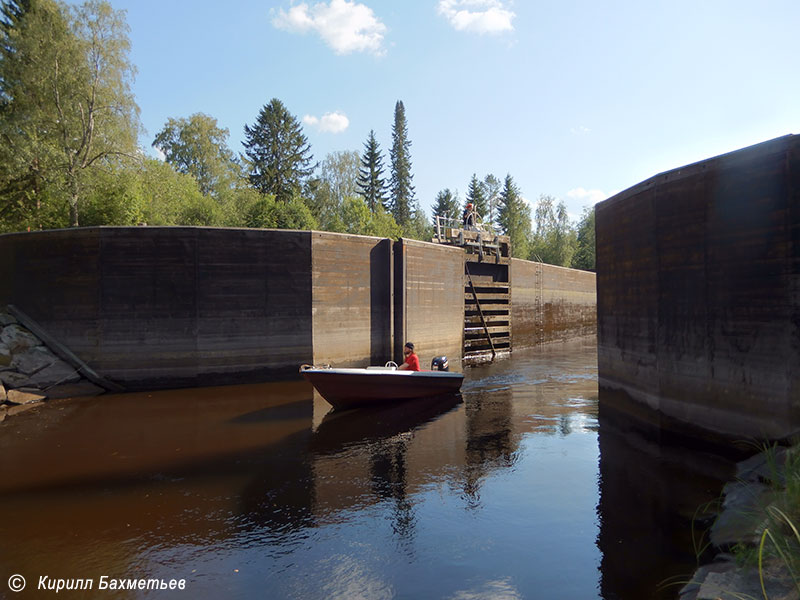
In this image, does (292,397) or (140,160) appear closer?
(292,397)

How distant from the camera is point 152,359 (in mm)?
13914

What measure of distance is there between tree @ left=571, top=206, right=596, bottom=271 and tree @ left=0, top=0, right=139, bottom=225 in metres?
44.6

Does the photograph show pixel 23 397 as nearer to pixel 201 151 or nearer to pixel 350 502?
pixel 350 502

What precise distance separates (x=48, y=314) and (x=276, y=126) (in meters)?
31.7

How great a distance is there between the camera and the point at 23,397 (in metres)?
12.6

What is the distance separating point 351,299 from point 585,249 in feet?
147

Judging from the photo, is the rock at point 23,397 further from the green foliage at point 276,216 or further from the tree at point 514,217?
the tree at point 514,217

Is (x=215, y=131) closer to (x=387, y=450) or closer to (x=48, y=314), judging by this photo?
(x=48, y=314)

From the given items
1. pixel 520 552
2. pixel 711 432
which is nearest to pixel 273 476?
pixel 520 552

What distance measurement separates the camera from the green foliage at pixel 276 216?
28312 mm

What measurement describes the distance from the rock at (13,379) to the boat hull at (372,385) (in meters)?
7.52

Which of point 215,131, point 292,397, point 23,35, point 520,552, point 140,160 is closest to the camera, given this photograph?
point 520,552

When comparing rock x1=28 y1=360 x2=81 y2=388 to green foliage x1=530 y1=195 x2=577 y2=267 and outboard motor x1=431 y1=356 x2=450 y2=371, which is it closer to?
outboard motor x1=431 y1=356 x2=450 y2=371

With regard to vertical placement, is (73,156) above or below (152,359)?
above
